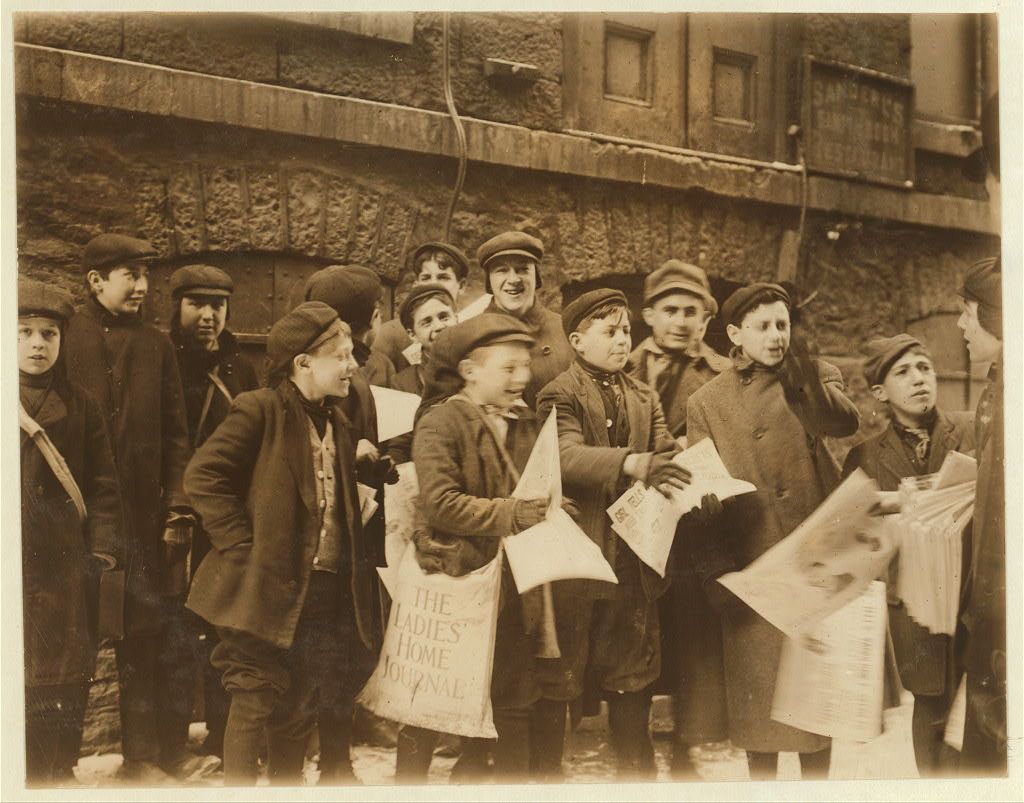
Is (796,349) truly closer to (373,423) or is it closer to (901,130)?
(901,130)

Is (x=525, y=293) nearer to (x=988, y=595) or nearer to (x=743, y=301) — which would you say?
(x=743, y=301)

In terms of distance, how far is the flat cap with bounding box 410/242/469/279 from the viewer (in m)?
4.29

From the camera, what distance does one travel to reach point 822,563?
14.4 feet

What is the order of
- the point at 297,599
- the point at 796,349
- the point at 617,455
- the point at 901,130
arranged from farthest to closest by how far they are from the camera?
the point at 901,130
the point at 796,349
the point at 617,455
the point at 297,599

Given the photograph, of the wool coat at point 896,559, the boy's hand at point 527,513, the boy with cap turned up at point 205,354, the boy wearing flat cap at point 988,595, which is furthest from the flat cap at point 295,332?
the boy wearing flat cap at point 988,595

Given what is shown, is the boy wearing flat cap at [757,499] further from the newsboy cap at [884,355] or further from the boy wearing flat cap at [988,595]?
the boy wearing flat cap at [988,595]

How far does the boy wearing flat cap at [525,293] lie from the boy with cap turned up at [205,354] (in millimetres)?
1005

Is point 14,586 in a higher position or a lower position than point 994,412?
lower

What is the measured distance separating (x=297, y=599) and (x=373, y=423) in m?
0.72

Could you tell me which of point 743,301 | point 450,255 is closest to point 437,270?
point 450,255

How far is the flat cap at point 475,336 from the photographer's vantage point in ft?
13.6

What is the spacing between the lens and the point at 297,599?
3898mm

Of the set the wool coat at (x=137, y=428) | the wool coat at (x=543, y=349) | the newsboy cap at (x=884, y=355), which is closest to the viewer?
the wool coat at (x=137, y=428)

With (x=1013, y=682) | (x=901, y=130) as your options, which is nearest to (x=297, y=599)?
(x=1013, y=682)
